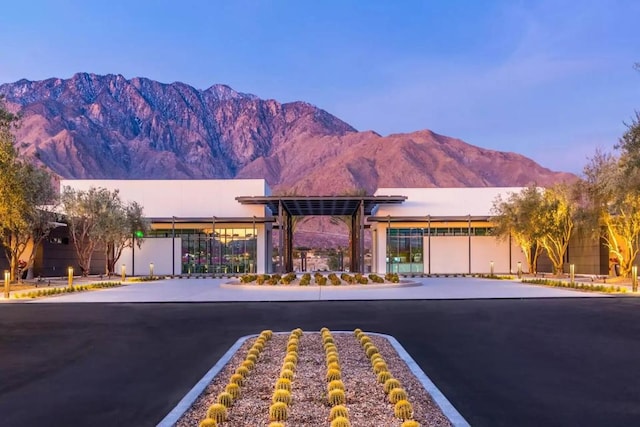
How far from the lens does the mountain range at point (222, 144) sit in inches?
5266

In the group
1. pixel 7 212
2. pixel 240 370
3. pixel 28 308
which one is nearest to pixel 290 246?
pixel 7 212

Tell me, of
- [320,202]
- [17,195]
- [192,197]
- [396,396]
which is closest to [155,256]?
[192,197]

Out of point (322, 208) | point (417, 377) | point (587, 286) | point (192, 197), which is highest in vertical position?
point (192, 197)

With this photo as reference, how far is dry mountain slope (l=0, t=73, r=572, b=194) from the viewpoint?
134m

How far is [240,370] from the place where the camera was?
7.06 meters

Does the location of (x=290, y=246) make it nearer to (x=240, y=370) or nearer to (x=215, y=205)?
(x=215, y=205)

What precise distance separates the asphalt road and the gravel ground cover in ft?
1.21

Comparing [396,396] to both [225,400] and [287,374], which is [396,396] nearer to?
[287,374]

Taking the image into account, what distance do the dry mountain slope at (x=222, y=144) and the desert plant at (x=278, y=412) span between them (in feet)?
371

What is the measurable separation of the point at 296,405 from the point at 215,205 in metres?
37.5

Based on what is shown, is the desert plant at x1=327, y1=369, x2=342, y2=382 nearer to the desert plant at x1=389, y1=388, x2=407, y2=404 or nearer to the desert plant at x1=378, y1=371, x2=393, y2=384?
the desert plant at x1=378, y1=371, x2=393, y2=384

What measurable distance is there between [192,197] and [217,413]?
38452mm

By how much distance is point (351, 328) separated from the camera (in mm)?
12188

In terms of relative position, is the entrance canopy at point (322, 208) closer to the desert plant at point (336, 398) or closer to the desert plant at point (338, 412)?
the desert plant at point (336, 398)
